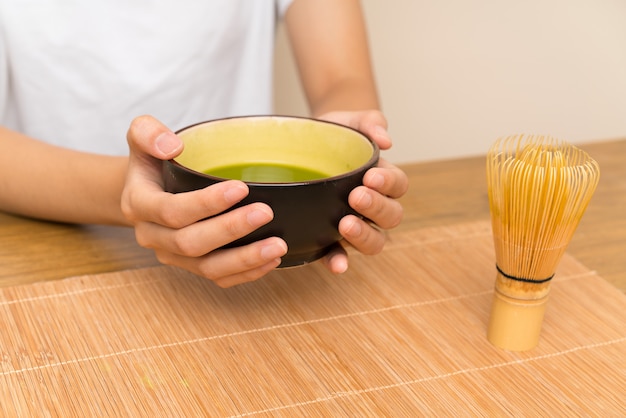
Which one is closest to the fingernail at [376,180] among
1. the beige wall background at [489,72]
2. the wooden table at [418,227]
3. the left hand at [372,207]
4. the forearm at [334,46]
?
the left hand at [372,207]

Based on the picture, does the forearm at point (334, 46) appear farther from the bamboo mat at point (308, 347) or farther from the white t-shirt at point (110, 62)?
the bamboo mat at point (308, 347)

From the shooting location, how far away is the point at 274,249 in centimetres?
62

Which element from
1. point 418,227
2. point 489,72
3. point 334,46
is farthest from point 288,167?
point 489,72

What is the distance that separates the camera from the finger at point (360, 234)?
0.65 meters

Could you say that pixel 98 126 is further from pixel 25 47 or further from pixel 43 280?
pixel 43 280

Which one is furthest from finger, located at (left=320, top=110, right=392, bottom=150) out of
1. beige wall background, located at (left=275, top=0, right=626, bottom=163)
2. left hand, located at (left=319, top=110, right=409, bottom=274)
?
beige wall background, located at (left=275, top=0, right=626, bottom=163)

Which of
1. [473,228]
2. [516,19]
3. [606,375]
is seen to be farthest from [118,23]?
[516,19]

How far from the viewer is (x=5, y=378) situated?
604mm

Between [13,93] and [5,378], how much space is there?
2.38ft

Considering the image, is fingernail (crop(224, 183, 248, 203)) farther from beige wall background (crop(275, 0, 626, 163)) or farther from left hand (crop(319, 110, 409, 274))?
beige wall background (crop(275, 0, 626, 163))

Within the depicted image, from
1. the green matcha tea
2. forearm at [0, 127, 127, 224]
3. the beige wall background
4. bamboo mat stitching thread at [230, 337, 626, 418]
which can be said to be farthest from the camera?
the beige wall background

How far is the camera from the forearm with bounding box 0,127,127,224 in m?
0.86

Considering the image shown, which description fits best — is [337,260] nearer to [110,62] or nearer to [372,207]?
[372,207]

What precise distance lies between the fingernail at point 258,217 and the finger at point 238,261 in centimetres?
3
